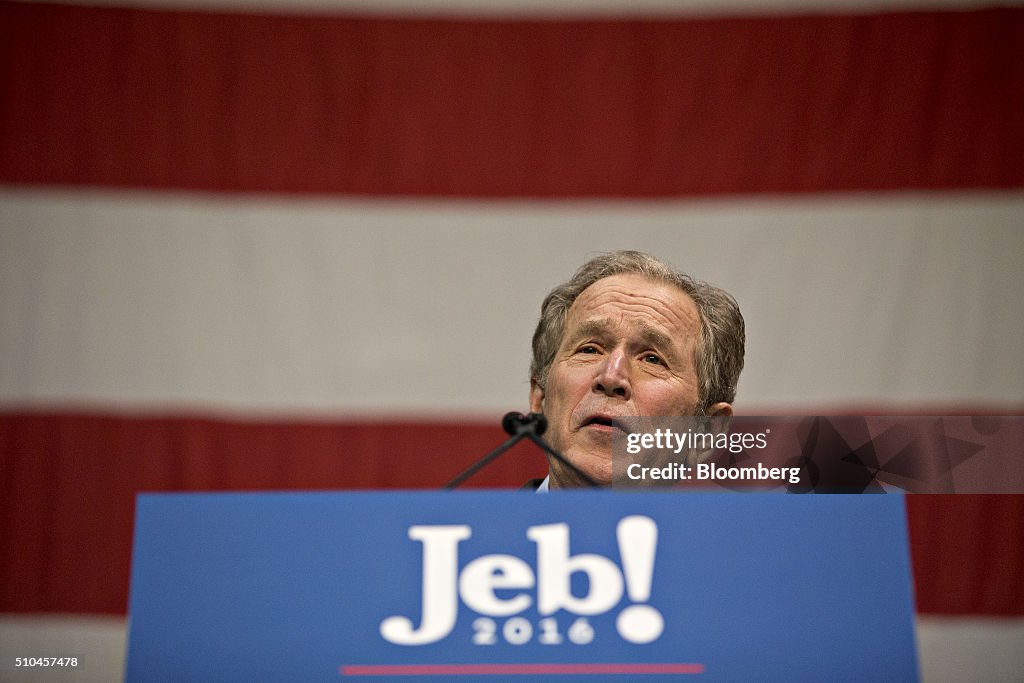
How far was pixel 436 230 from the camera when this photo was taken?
10.9 feet

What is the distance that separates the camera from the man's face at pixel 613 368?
80.6 inches

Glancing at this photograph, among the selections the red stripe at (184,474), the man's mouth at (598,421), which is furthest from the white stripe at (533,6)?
the man's mouth at (598,421)

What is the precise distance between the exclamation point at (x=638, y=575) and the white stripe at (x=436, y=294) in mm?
2059

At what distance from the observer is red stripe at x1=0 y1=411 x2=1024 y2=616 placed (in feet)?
10.2

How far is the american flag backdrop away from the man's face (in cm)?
96

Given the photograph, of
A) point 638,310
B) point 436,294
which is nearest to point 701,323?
point 638,310

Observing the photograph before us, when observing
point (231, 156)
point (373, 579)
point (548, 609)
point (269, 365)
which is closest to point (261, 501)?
point (373, 579)

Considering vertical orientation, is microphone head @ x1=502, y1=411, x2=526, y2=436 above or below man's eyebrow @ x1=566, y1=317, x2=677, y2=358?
below

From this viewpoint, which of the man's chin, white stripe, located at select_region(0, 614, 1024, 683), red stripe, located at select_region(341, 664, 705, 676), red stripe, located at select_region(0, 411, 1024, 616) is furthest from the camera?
red stripe, located at select_region(0, 411, 1024, 616)

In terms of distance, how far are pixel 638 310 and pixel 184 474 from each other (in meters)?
1.60

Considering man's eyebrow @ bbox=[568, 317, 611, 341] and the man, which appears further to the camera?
man's eyebrow @ bbox=[568, 317, 611, 341]

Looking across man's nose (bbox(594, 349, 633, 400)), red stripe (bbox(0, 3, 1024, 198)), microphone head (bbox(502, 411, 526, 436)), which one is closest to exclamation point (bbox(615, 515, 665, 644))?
microphone head (bbox(502, 411, 526, 436))

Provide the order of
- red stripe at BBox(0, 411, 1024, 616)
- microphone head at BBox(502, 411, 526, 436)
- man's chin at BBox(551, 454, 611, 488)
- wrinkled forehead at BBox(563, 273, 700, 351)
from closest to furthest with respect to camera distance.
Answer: microphone head at BBox(502, 411, 526, 436) → man's chin at BBox(551, 454, 611, 488) → wrinkled forehead at BBox(563, 273, 700, 351) → red stripe at BBox(0, 411, 1024, 616)

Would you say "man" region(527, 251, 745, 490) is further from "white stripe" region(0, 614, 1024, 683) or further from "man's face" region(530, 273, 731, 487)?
"white stripe" region(0, 614, 1024, 683)
